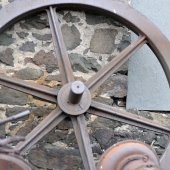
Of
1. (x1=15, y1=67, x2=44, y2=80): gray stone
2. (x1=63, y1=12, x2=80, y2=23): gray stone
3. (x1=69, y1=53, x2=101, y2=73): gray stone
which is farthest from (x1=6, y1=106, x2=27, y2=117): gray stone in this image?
(x1=63, y1=12, x2=80, y2=23): gray stone

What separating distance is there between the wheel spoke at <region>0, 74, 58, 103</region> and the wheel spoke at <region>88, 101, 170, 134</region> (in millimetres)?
229

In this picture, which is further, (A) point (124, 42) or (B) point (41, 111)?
(A) point (124, 42)

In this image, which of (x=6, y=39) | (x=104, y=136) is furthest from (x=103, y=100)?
(x=6, y=39)

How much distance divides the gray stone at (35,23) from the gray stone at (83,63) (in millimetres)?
245

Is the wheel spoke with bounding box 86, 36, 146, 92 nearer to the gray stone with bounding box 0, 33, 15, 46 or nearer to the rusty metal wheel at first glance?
the rusty metal wheel

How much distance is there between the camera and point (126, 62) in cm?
361

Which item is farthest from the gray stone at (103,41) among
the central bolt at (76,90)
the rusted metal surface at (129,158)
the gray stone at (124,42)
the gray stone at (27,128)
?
the rusted metal surface at (129,158)

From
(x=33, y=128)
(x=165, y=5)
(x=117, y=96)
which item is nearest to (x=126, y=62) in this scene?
(x=117, y=96)

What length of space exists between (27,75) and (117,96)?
55 centimetres

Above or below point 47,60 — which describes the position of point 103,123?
below

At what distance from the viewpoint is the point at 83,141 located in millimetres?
3246

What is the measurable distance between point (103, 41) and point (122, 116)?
0.52 meters

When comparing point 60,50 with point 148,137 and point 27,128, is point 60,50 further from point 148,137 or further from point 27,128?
point 148,137

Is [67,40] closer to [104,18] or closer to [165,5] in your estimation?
[104,18]
